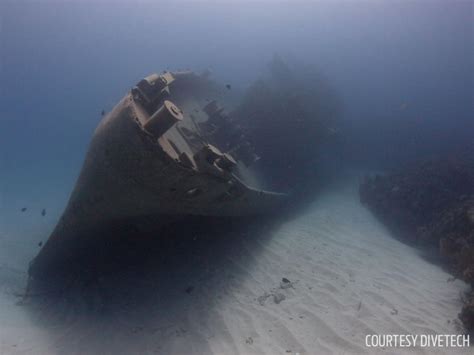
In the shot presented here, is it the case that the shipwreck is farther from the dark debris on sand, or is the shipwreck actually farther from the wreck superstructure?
the dark debris on sand

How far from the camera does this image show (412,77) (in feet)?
190

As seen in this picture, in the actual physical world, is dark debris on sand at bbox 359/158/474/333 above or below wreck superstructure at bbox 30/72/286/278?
below

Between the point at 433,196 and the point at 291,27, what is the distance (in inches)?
3157

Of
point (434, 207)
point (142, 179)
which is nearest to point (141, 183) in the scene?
point (142, 179)

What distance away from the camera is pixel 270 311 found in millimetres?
4926

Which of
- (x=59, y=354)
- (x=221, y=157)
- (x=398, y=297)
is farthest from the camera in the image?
(x=398, y=297)

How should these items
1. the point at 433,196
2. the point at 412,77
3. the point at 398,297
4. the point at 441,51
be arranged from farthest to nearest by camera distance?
the point at 441,51 < the point at 412,77 < the point at 433,196 < the point at 398,297

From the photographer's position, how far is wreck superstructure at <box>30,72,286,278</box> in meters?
4.02

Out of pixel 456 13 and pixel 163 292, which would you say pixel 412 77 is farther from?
pixel 163 292

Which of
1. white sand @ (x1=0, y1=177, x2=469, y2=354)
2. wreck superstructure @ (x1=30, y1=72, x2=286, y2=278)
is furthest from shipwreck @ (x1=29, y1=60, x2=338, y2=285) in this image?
white sand @ (x1=0, y1=177, x2=469, y2=354)

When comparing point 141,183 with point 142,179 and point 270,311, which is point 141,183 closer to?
point 142,179

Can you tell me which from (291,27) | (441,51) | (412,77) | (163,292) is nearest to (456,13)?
(441,51)

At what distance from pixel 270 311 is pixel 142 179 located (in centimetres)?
305

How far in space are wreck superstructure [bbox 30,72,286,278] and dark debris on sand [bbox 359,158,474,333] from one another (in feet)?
15.9
